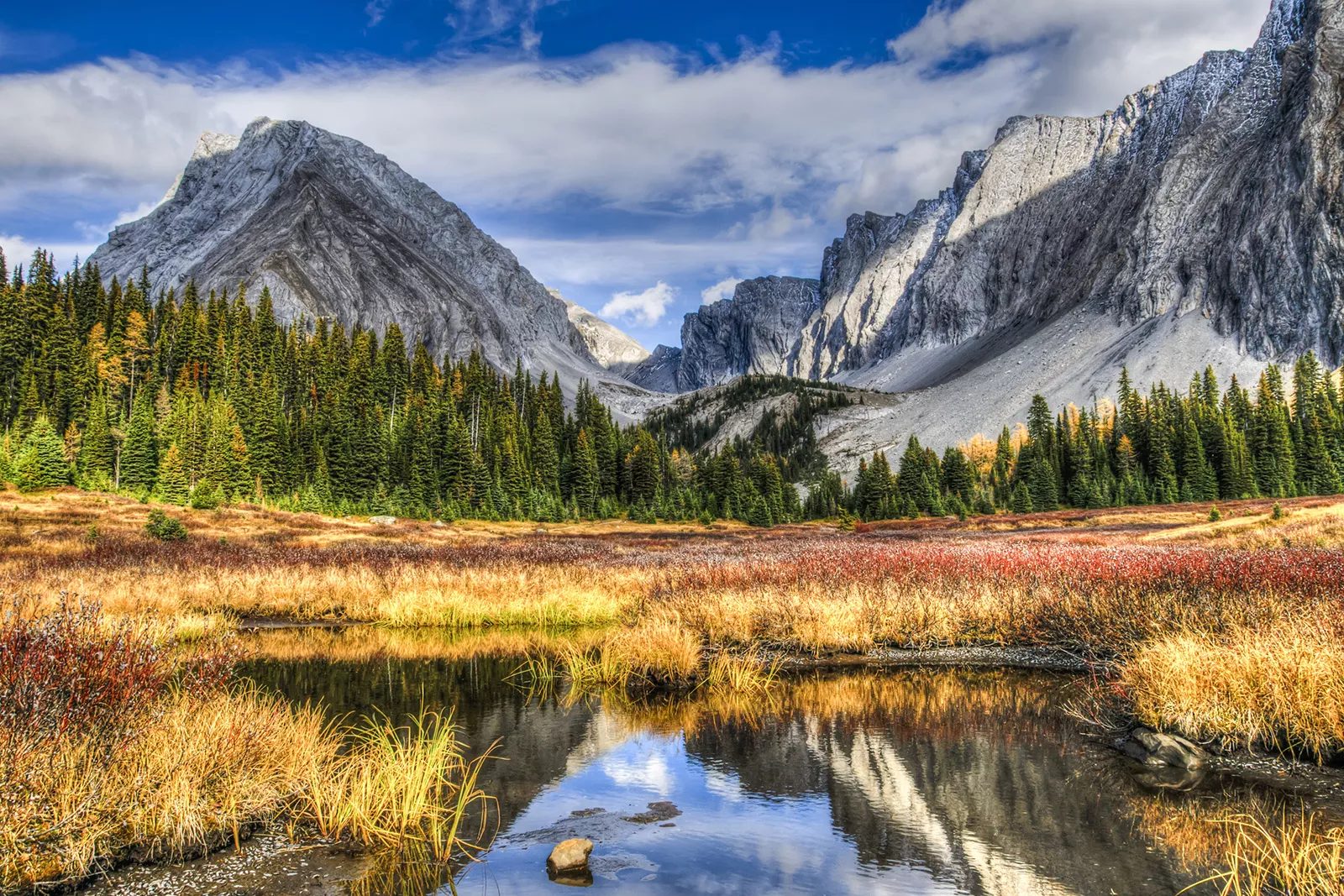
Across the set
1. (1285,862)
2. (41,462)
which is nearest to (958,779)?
(1285,862)

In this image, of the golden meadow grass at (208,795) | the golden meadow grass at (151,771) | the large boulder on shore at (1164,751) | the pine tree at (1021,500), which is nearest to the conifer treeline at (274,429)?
the pine tree at (1021,500)

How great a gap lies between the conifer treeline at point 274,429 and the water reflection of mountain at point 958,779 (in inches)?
2672

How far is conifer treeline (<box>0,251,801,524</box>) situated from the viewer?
259 ft

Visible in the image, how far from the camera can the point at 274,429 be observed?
8881cm

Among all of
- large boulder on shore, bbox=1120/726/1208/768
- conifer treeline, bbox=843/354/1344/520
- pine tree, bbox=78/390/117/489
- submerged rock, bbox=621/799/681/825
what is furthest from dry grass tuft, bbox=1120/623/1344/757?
conifer treeline, bbox=843/354/1344/520

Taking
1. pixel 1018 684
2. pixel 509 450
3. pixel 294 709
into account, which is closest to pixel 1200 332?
pixel 509 450

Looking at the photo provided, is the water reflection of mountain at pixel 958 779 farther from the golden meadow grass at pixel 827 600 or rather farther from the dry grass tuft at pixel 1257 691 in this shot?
the golden meadow grass at pixel 827 600

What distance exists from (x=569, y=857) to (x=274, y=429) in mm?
92813

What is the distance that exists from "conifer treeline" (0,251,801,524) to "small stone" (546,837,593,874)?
70.1 m

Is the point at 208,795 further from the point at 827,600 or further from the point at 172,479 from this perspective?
the point at 172,479

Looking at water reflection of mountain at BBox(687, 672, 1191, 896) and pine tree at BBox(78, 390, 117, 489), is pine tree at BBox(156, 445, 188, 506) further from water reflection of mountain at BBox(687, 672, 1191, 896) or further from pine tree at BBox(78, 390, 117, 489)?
water reflection of mountain at BBox(687, 672, 1191, 896)

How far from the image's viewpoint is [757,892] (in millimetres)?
7496

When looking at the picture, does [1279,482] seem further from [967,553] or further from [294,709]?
[294,709]

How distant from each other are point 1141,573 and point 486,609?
1810 cm
